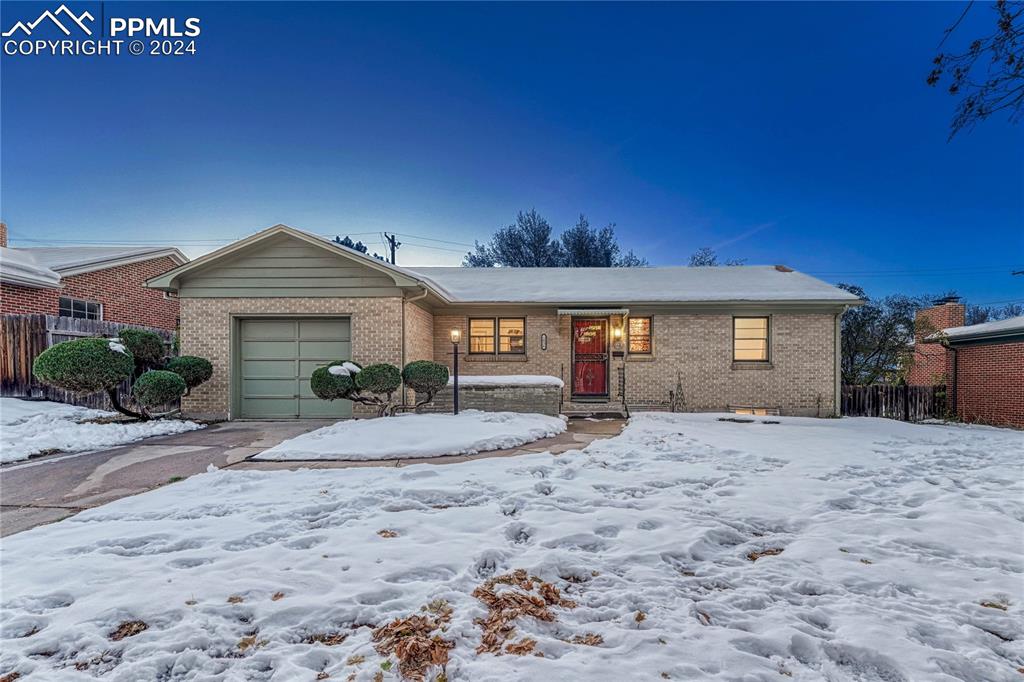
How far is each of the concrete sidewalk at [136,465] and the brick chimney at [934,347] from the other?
37.5ft

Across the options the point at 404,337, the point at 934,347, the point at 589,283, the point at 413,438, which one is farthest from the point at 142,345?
the point at 934,347

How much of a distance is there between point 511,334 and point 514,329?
0.16m

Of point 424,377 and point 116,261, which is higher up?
point 116,261

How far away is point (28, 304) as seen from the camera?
1014cm

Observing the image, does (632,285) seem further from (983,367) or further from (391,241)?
(391,241)

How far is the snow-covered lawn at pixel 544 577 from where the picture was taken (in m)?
1.71

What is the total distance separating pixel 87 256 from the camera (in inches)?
505

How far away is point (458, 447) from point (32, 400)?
391 inches

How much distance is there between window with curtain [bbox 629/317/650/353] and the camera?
11242 mm

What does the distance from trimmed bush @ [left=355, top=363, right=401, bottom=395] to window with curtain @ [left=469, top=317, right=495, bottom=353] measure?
348 centimetres

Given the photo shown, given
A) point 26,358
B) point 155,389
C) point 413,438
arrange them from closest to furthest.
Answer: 1. point 413,438
2. point 155,389
3. point 26,358

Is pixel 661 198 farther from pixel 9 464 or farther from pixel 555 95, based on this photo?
pixel 9 464

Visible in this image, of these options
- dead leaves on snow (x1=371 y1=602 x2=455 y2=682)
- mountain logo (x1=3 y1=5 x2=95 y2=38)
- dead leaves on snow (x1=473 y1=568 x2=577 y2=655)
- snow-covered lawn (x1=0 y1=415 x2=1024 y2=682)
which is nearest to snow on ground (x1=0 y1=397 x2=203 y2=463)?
snow-covered lawn (x1=0 y1=415 x2=1024 y2=682)

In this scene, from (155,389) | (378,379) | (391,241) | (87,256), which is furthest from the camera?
(391,241)
